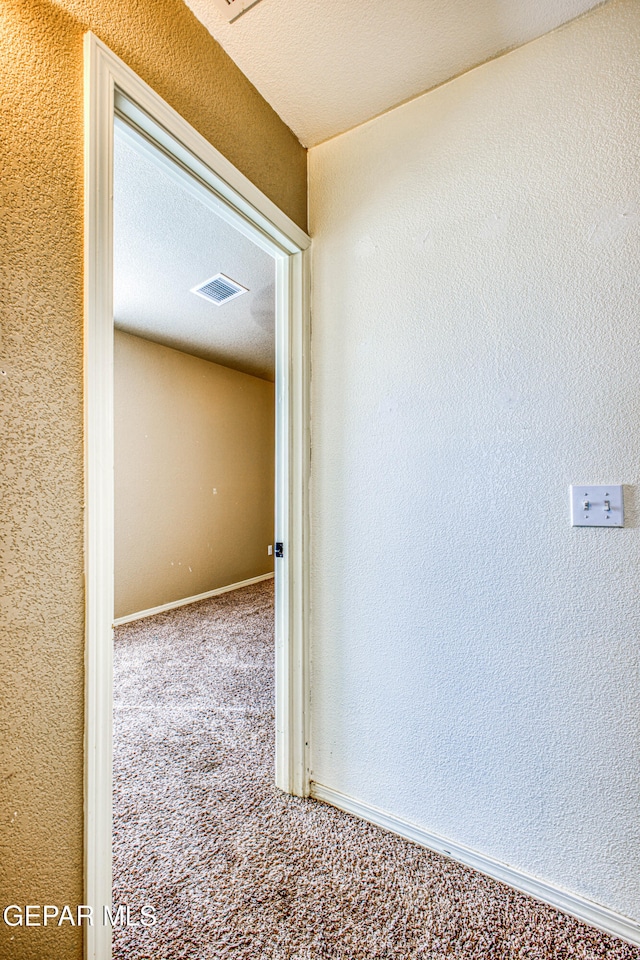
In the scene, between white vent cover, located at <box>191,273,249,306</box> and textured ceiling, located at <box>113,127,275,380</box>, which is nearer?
textured ceiling, located at <box>113,127,275,380</box>

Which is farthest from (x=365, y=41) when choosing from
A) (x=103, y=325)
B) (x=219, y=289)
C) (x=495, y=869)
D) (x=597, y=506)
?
(x=495, y=869)

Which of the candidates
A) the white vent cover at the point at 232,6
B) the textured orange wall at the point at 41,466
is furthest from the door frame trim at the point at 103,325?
the white vent cover at the point at 232,6

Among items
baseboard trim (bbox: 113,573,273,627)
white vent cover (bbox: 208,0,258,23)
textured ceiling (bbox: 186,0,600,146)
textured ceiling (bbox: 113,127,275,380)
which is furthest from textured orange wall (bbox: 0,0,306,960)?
A: baseboard trim (bbox: 113,573,273,627)

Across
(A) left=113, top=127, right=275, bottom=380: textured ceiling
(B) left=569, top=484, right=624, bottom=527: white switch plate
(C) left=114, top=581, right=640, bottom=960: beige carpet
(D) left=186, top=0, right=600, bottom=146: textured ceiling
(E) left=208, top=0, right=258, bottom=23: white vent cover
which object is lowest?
(C) left=114, top=581, right=640, bottom=960: beige carpet

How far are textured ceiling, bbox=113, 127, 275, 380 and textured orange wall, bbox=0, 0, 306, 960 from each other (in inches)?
10.8

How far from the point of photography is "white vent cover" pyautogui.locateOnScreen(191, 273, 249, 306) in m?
2.87

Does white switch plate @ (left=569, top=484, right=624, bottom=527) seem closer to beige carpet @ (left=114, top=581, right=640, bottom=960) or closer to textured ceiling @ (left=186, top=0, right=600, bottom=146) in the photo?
beige carpet @ (left=114, top=581, right=640, bottom=960)

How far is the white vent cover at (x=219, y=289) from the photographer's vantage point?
287cm

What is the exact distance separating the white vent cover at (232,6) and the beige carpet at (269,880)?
8.12ft

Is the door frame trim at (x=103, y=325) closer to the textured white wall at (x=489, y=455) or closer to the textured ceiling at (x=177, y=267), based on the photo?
the textured ceiling at (x=177, y=267)

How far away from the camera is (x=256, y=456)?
5.30 metres

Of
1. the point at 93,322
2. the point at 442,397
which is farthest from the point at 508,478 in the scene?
the point at 93,322

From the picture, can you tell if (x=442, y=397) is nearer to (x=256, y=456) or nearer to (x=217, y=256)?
(x=217, y=256)

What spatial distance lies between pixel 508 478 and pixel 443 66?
1.32 meters
